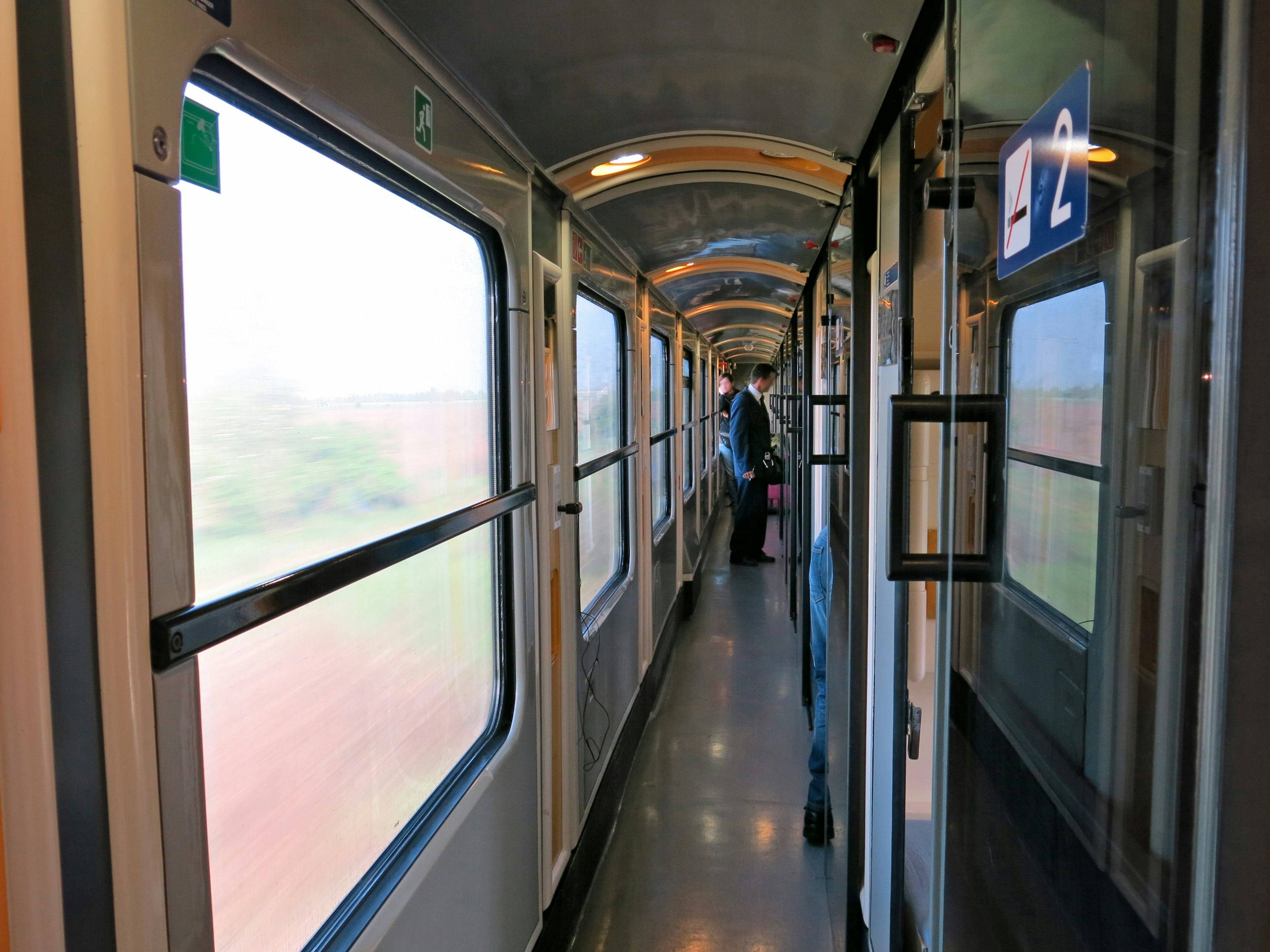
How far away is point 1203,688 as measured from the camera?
51 cm

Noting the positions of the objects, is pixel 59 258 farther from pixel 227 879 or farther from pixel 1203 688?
pixel 1203 688

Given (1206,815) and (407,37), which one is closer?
(1206,815)

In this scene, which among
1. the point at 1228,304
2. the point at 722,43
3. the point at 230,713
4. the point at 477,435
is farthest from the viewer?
the point at 477,435

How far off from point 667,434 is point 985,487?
530 centimetres

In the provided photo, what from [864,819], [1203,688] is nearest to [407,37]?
[1203,688]

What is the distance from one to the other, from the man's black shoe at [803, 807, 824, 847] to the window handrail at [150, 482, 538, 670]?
2.25 meters

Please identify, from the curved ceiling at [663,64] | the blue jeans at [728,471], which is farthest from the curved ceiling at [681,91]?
the blue jeans at [728,471]

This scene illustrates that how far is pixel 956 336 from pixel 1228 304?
665 millimetres

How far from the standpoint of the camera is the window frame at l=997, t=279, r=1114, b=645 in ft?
2.16

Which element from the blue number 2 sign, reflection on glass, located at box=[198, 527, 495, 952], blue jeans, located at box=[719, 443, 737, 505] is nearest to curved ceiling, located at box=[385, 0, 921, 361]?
the blue number 2 sign

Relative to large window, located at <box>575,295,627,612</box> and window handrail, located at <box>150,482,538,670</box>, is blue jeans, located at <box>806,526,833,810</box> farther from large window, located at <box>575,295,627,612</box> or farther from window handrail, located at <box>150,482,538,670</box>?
window handrail, located at <box>150,482,538,670</box>

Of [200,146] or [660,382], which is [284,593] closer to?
[200,146]

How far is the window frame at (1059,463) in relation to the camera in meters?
0.66

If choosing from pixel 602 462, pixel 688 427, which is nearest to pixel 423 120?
pixel 602 462
